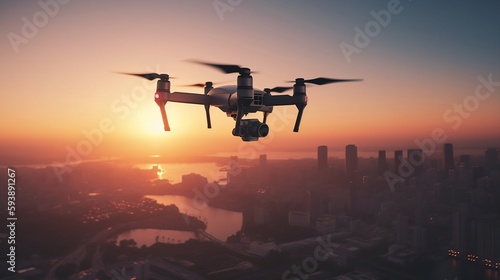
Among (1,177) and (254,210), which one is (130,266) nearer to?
(1,177)

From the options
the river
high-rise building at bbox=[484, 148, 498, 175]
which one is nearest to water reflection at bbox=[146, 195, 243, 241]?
Result: the river

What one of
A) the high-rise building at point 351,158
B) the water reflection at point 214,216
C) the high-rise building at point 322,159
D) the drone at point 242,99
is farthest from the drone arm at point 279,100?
the high-rise building at point 322,159

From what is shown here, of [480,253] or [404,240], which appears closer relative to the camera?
[480,253]

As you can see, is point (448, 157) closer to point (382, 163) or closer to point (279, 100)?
point (382, 163)

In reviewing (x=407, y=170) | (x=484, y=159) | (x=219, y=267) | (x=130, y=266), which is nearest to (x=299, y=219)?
(x=219, y=267)

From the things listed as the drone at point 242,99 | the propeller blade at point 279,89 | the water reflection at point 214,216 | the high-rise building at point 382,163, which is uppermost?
the propeller blade at point 279,89

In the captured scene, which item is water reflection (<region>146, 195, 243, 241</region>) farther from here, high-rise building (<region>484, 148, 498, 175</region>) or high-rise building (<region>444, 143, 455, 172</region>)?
high-rise building (<region>484, 148, 498, 175</region>)

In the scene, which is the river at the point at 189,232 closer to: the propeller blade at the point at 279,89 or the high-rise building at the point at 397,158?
the propeller blade at the point at 279,89
